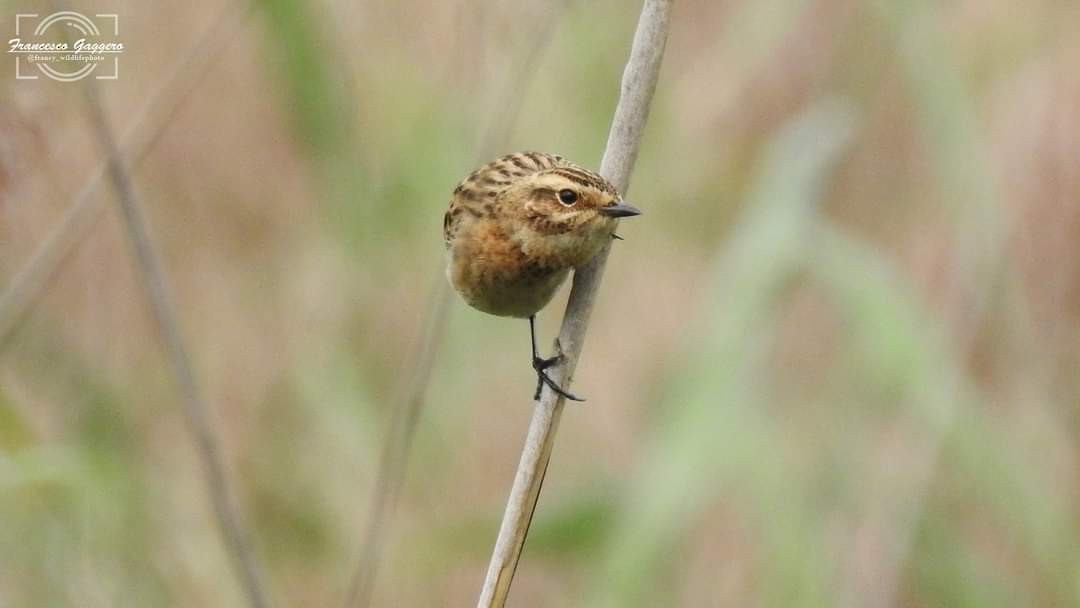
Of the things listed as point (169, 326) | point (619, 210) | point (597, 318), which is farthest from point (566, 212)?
point (597, 318)

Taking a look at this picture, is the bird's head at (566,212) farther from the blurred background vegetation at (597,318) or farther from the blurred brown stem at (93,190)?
the blurred brown stem at (93,190)

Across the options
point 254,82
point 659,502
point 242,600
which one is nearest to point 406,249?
point 254,82

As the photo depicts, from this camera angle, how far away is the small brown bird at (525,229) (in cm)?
219

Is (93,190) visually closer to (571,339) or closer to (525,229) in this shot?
(525,229)

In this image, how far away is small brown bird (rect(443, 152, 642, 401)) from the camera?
2189 mm

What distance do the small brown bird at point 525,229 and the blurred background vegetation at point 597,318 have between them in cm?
12

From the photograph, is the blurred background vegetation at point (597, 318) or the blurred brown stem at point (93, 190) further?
the blurred background vegetation at point (597, 318)

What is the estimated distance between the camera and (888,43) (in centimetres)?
424

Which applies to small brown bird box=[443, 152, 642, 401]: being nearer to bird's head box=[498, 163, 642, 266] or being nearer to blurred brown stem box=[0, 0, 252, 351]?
bird's head box=[498, 163, 642, 266]

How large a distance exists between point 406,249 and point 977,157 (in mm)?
1766

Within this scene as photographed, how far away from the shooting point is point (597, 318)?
4.55 meters

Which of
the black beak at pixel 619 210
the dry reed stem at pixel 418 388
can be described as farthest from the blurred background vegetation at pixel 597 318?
the black beak at pixel 619 210

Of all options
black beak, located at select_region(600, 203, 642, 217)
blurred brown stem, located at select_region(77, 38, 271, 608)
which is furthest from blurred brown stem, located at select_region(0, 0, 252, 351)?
black beak, located at select_region(600, 203, 642, 217)

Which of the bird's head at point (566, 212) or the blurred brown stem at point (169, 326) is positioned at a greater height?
the bird's head at point (566, 212)
